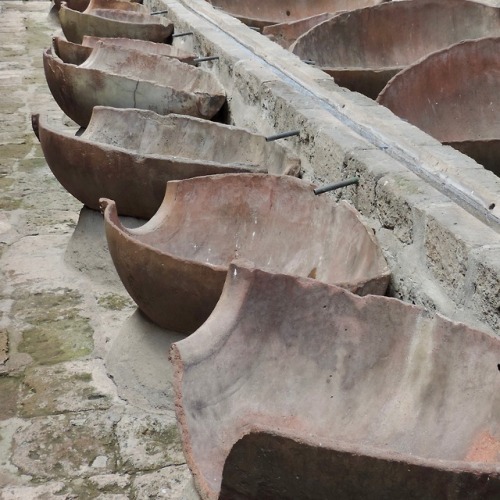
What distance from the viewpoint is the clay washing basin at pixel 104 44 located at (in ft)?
21.9

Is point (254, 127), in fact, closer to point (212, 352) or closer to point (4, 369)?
point (4, 369)

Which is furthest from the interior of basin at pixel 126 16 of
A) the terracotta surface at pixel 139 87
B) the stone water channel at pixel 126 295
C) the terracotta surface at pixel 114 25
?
the stone water channel at pixel 126 295

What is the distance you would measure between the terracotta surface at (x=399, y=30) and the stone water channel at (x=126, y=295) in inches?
59.9

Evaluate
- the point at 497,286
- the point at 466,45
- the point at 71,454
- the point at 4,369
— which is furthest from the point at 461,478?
the point at 466,45

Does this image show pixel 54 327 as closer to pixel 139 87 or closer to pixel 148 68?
pixel 139 87

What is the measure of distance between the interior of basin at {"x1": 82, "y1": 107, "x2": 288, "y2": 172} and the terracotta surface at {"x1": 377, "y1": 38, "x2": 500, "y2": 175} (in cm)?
119

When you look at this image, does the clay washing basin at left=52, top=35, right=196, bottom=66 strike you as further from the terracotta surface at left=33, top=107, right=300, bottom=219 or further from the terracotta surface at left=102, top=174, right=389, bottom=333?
the terracotta surface at left=102, top=174, right=389, bottom=333

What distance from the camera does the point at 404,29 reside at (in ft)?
26.2

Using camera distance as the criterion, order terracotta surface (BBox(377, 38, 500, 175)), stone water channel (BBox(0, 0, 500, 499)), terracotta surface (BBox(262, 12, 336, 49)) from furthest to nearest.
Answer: terracotta surface (BBox(262, 12, 336, 49)) → terracotta surface (BBox(377, 38, 500, 175)) → stone water channel (BBox(0, 0, 500, 499))

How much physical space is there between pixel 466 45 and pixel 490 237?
3.53 metres

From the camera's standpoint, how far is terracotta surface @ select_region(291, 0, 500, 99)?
745cm

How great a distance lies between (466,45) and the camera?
6.26 m

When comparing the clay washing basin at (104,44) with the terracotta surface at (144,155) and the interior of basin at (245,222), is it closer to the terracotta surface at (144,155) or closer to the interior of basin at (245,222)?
the terracotta surface at (144,155)

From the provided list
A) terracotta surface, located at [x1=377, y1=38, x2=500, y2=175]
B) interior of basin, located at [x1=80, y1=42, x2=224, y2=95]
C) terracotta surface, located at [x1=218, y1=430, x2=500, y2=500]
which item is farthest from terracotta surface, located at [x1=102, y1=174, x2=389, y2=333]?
interior of basin, located at [x1=80, y1=42, x2=224, y2=95]
